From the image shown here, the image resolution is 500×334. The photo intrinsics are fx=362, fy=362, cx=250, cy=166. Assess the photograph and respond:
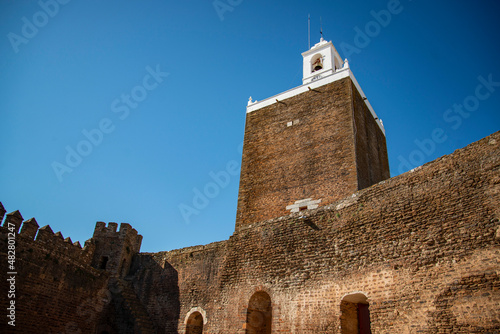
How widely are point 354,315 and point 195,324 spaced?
730cm

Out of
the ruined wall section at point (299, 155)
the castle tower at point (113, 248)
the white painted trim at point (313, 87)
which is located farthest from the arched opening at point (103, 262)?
the white painted trim at point (313, 87)

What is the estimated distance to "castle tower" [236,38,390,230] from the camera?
54.6 ft

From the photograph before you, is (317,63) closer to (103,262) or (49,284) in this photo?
(103,262)

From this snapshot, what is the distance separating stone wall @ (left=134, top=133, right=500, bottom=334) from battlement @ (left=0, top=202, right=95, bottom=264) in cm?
567

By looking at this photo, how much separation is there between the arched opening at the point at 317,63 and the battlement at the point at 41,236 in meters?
16.2

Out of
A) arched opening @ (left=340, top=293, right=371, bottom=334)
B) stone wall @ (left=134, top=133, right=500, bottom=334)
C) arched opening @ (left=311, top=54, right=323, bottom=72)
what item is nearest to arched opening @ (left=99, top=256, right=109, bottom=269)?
stone wall @ (left=134, top=133, right=500, bottom=334)

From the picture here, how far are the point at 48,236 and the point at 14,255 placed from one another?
1.76 meters

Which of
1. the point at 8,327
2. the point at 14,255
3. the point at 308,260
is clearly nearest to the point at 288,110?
the point at 308,260

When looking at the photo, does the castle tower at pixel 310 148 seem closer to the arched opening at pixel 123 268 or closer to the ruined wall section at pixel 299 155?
the ruined wall section at pixel 299 155

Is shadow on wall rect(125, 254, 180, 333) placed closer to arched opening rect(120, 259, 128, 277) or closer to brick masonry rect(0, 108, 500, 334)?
brick masonry rect(0, 108, 500, 334)

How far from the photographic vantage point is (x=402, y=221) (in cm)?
998

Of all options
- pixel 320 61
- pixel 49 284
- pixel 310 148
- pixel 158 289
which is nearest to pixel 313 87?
pixel 320 61

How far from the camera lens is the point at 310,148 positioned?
58.7ft

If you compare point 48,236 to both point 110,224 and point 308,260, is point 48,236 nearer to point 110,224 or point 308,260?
point 110,224
